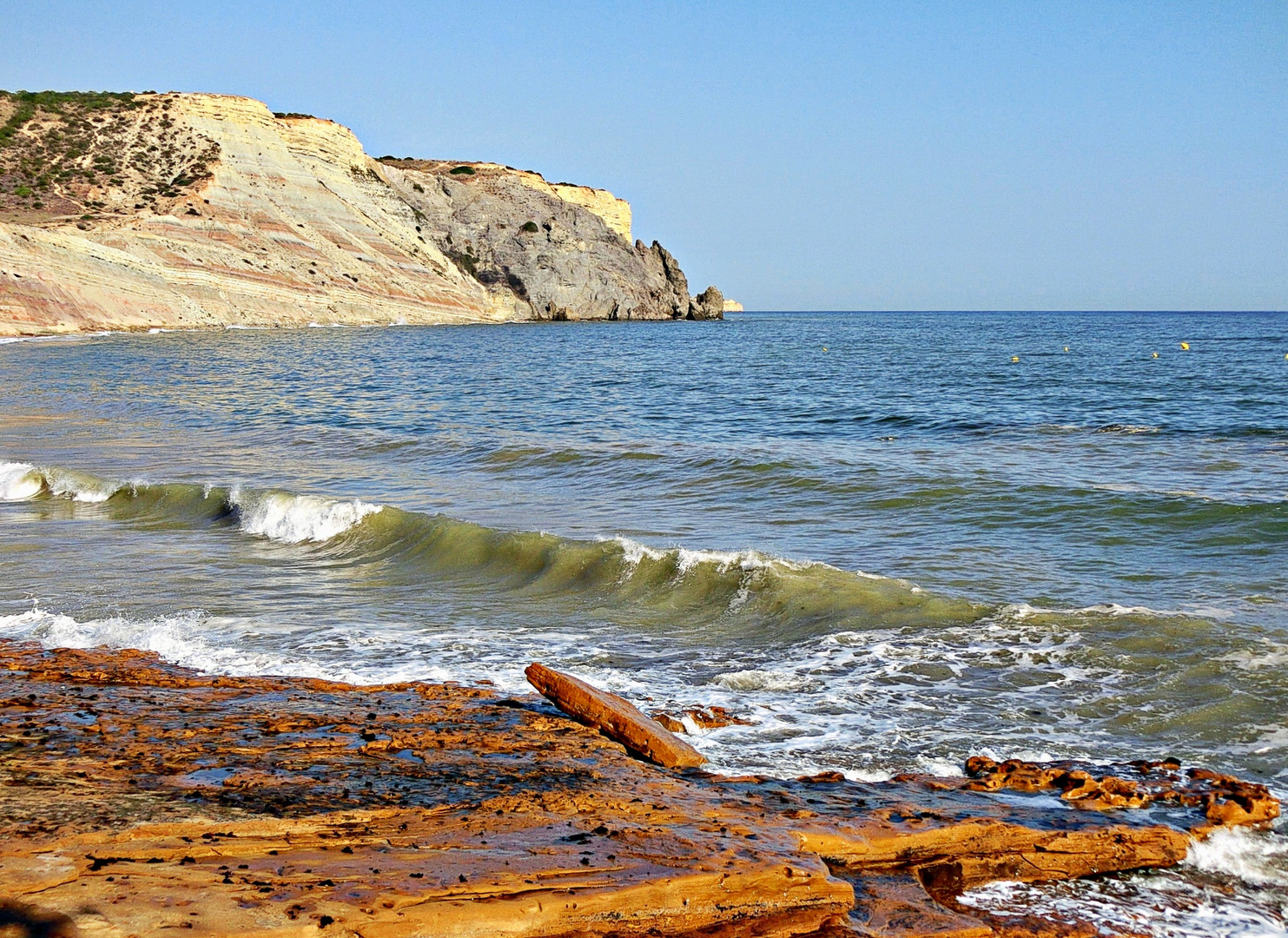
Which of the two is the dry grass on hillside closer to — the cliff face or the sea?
the cliff face

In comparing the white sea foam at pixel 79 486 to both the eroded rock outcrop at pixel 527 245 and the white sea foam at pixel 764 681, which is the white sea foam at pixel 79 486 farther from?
the eroded rock outcrop at pixel 527 245

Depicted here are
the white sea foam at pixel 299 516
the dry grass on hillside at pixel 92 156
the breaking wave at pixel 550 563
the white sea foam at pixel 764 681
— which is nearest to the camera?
the white sea foam at pixel 764 681

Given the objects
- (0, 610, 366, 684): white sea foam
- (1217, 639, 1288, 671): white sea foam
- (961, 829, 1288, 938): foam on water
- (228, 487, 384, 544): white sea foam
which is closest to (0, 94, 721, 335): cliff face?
(228, 487, 384, 544): white sea foam

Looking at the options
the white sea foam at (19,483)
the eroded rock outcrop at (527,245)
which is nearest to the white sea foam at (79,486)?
the white sea foam at (19,483)

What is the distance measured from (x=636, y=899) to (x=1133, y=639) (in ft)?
18.9

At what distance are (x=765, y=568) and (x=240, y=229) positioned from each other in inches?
2569

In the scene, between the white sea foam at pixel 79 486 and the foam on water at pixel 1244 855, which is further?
the white sea foam at pixel 79 486

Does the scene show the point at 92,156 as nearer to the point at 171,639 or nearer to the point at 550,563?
the point at 550,563

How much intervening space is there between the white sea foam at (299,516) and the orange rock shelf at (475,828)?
635 centimetres

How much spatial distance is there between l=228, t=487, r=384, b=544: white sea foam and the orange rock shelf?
6346mm

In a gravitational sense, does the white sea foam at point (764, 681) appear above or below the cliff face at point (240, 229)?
below

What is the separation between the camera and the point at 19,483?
15.1 meters

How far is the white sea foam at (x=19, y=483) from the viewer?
584 inches

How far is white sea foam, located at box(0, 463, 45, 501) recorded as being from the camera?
14.8 m
